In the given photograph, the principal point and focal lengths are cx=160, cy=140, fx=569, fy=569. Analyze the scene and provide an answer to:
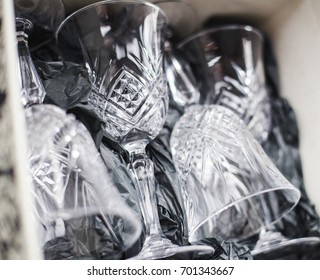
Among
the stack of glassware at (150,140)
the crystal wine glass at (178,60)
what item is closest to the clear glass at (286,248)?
the stack of glassware at (150,140)

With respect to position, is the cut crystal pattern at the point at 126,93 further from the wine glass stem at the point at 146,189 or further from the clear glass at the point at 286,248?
the clear glass at the point at 286,248

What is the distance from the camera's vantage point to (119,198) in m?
0.78

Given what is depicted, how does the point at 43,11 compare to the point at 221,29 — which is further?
the point at 221,29

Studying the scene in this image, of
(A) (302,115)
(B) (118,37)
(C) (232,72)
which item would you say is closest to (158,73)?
(B) (118,37)

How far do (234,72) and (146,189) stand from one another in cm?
32

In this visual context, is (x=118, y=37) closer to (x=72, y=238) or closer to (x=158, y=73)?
(x=158, y=73)

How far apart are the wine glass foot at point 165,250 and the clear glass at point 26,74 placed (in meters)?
0.26

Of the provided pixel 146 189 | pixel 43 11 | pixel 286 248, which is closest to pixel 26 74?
pixel 43 11

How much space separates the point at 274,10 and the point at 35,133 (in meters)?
0.57

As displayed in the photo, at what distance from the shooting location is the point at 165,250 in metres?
0.77

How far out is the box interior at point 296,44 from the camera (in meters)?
1.00

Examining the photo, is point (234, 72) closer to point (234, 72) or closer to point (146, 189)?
point (234, 72)

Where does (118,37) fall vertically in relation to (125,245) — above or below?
above

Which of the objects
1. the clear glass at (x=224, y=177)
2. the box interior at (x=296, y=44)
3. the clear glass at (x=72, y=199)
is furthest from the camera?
the box interior at (x=296, y=44)
